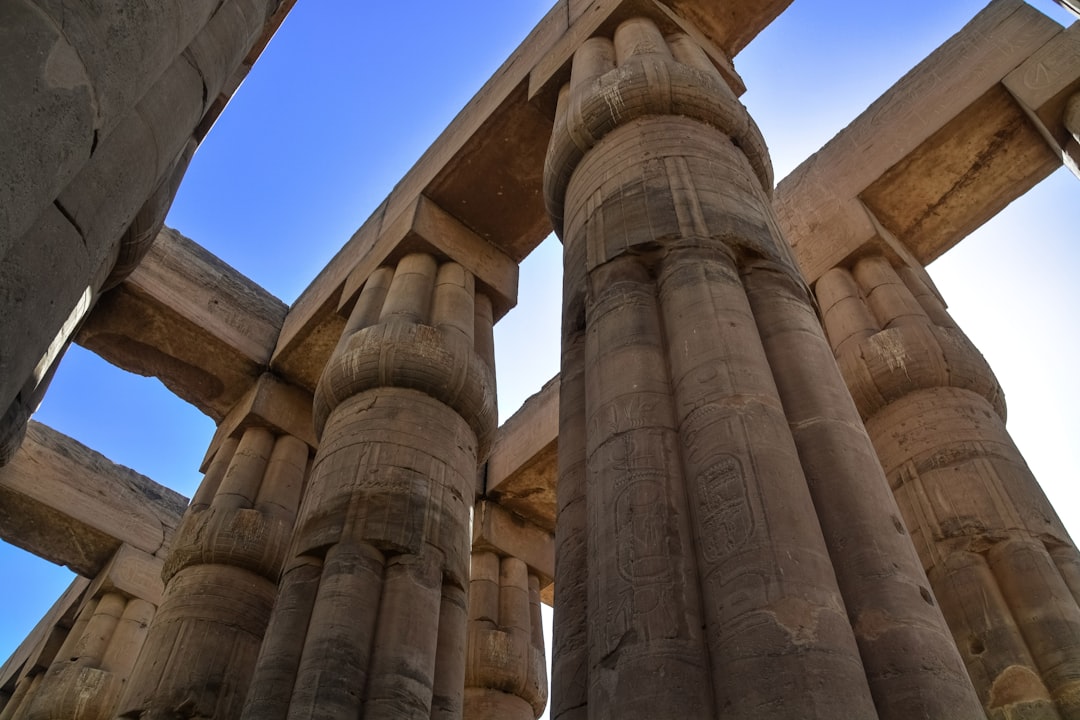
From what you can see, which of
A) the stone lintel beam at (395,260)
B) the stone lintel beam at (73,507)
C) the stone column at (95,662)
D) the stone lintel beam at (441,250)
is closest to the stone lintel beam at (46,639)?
the stone lintel beam at (73,507)

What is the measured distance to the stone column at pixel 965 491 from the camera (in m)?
5.15

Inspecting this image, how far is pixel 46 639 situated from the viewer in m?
15.8

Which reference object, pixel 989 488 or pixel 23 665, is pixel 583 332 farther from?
pixel 23 665

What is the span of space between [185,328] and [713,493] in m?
9.46

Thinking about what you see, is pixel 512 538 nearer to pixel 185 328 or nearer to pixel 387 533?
pixel 185 328

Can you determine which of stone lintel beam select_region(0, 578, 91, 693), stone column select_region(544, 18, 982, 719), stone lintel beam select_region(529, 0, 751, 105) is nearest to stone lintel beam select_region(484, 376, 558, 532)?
stone lintel beam select_region(529, 0, 751, 105)

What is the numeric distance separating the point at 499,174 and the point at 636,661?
8.08 meters

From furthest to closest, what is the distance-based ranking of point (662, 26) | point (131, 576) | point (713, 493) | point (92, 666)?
point (131, 576) → point (92, 666) → point (662, 26) → point (713, 493)

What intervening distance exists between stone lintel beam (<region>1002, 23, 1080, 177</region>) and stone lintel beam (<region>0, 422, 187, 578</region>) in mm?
14445

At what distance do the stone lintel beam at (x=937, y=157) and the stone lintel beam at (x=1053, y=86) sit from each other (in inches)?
6.6

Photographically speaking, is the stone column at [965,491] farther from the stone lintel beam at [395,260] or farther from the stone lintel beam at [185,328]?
the stone lintel beam at [185,328]

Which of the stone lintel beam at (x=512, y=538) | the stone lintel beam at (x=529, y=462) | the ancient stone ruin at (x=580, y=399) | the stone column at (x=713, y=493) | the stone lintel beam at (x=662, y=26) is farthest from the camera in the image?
the stone lintel beam at (x=512, y=538)

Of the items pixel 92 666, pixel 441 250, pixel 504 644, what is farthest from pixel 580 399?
pixel 92 666

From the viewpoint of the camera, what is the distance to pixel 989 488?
20.5 feet
